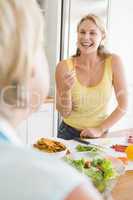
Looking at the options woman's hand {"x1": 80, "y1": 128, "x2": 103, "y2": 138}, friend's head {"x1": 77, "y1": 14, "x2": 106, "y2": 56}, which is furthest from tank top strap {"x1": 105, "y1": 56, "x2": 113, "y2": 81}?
woman's hand {"x1": 80, "y1": 128, "x2": 103, "y2": 138}

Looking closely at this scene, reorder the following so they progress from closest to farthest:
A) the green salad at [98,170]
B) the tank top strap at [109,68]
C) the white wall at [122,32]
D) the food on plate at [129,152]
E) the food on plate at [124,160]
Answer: the green salad at [98,170] → the food on plate at [124,160] → the food on plate at [129,152] → the tank top strap at [109,68] → the white wall at [122,32]

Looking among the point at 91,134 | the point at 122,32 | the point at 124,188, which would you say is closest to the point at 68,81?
the point at 91,134

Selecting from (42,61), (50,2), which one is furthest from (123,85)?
(42,61)

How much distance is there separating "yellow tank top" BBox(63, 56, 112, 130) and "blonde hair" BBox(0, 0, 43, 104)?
5.44 feet

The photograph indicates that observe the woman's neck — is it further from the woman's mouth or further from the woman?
the woman's mouth

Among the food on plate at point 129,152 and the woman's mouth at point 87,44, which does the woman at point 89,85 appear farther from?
the food on plate at point 129,152

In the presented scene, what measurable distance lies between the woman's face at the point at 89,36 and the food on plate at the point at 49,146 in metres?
0.75

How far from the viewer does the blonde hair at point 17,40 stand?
1.50 ft

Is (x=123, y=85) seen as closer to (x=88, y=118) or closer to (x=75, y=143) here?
(x=88, y=118)

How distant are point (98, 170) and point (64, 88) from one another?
954mm

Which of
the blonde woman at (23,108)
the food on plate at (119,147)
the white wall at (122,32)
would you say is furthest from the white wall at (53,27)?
the blonde woman at (23,108)

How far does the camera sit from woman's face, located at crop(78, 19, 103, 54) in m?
2.11

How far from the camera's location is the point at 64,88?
215 cm

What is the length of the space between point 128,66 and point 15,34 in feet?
11.9
